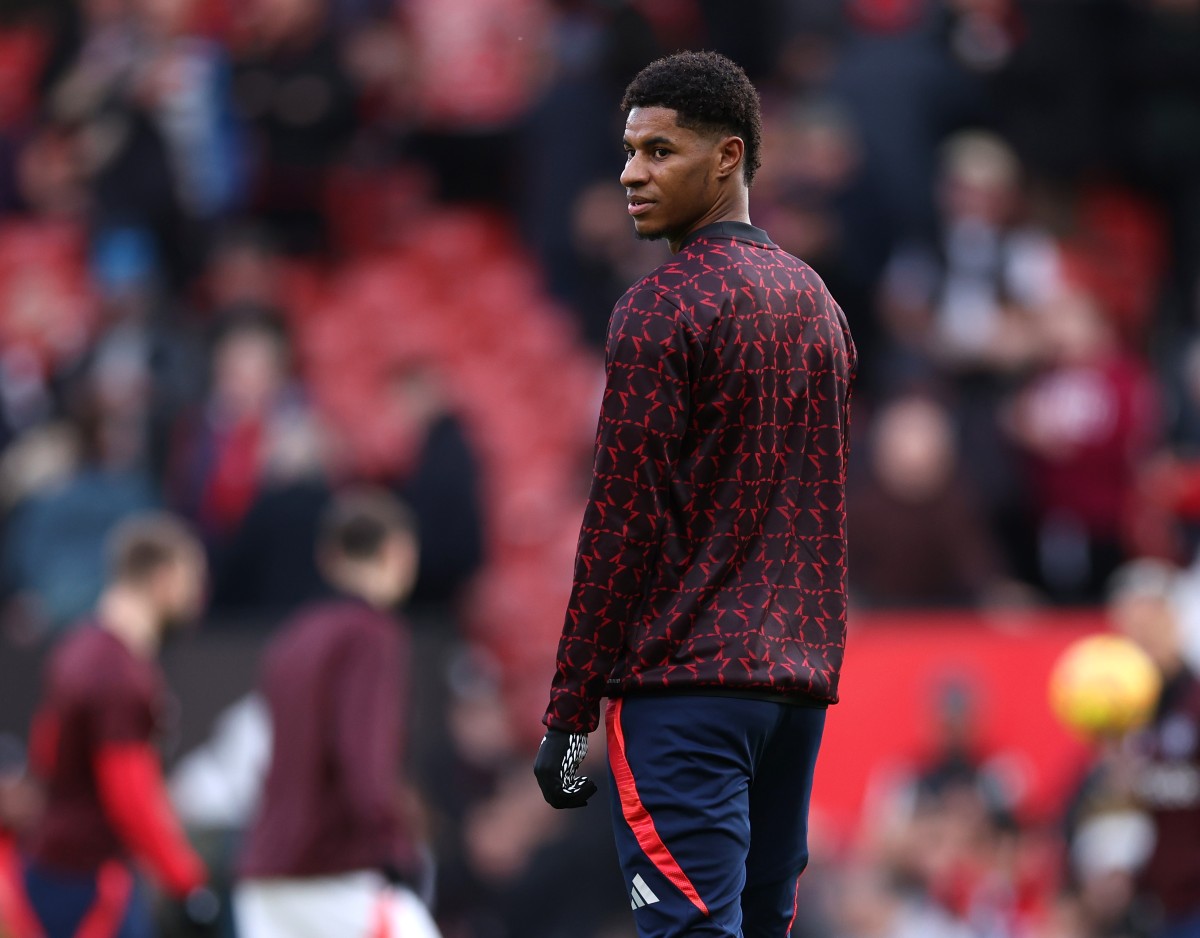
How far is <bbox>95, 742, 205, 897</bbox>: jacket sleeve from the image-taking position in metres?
7.30

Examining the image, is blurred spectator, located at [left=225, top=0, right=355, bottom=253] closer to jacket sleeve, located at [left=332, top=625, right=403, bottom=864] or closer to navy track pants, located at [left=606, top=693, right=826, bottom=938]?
jacket sleeve, located at [left=332, top=625, right=403, bottom=864]

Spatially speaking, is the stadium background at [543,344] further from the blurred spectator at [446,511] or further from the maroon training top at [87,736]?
the maroon training top at [87,736]

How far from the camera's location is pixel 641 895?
424 centimetres

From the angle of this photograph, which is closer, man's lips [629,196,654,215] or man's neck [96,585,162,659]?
man's lips [629,196,654,215]

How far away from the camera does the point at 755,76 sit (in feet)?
44.3

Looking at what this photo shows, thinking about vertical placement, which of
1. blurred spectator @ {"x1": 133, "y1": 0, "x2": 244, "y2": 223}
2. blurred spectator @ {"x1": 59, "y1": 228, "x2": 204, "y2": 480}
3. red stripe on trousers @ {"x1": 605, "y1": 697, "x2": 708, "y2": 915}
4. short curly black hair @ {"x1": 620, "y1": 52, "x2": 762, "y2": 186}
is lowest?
red stripe on trousers @ {"x1": 605, "y1": 697, "x2": 708, "y2": 915}

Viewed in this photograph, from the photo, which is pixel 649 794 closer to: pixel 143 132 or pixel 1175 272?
pixel 1175 272

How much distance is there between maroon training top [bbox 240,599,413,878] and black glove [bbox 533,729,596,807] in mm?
2724

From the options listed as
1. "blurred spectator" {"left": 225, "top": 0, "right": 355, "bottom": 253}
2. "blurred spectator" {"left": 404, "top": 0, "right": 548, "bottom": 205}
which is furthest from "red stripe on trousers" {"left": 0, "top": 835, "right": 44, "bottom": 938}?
"blurred spectator" {"left": 404, "top": 0, "right": 548, "bottom": 205}

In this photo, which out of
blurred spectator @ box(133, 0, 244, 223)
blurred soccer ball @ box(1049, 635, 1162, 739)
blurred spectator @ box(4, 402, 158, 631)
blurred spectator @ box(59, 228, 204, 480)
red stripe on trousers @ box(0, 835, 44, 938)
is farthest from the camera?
blurred spectator @ box(133, 0, 244, 223)

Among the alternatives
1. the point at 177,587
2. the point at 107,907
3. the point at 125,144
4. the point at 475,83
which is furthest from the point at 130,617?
the point at 475,83

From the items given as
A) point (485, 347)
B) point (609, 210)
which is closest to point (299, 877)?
point (609, 210)

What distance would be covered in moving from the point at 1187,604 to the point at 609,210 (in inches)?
166

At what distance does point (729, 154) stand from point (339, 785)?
3.29 m
